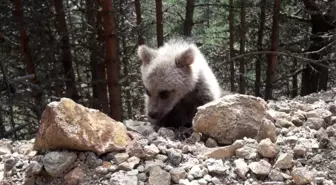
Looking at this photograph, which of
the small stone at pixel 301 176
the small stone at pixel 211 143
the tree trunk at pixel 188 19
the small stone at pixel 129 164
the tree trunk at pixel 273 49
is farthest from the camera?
the tree trunk at pixel 188 19

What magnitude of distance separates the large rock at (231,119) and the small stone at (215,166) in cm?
55

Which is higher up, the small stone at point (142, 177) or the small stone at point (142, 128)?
the small stone at point (142, 177)

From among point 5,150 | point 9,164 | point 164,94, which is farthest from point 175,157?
point 164,94

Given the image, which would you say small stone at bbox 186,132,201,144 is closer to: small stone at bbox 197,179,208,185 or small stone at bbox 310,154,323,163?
small stone at bbox 197,179,208,185

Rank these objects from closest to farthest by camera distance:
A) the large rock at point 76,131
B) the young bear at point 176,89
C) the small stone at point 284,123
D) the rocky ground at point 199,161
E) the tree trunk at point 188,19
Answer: the rocky ground at point 199,161 → the large rock at point 76,131 → the small stone at point 284,123 → the young bear at point 176,89 → the tree trunk at point 188,19

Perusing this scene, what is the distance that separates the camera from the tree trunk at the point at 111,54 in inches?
395

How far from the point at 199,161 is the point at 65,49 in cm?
1042

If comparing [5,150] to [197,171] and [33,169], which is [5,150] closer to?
[33,169]

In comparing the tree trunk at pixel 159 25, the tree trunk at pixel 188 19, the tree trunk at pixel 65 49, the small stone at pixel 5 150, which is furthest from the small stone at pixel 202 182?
the tree trunk at pixel 188 19

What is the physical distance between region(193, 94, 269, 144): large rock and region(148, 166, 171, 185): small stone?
905 millimetres

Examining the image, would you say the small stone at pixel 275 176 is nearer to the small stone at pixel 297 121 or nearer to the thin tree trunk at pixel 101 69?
the small stone at pixel 297 121

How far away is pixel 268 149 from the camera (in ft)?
10.7

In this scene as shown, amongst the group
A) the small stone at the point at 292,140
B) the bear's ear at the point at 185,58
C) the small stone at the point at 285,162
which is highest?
the bear's ear at the point at 185,58

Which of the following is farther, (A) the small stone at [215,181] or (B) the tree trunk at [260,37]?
(B) the tree trunk at [260,37]
